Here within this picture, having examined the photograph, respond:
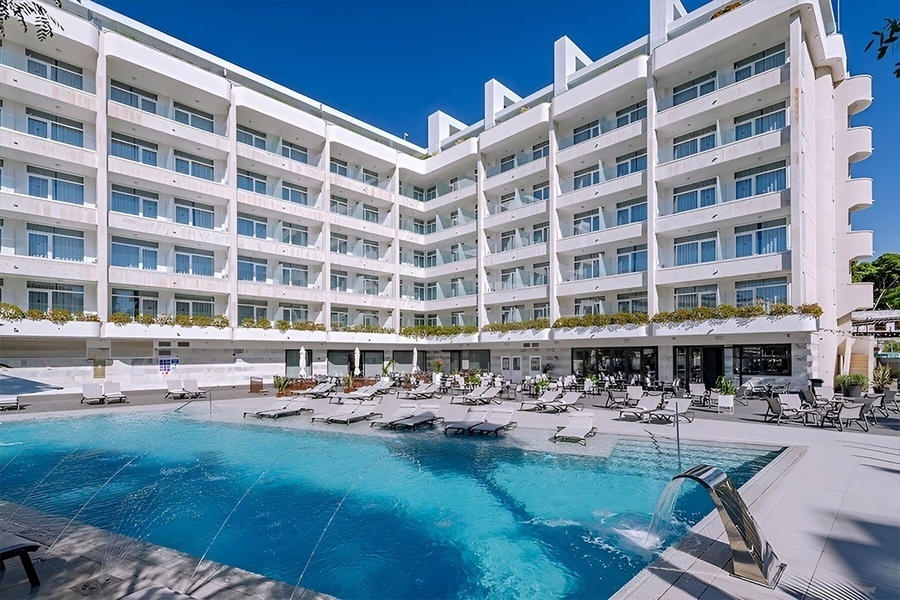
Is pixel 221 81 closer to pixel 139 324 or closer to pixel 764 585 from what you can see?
pixel 139 324

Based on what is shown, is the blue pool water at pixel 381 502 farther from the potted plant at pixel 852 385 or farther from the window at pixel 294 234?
the window at pixel 294 234

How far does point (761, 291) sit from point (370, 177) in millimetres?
27883

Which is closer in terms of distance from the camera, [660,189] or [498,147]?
[660,189]

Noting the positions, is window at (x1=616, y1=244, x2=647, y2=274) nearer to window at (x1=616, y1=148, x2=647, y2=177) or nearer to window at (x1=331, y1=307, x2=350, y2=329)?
window at (x1=616, y1=148, x2=647, y2=177)

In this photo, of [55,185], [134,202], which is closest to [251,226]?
[134,202]

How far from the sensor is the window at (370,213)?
37.4 m

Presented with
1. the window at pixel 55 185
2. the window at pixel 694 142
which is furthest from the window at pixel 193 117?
the window at pixel 694 142

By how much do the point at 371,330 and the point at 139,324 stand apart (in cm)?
1443

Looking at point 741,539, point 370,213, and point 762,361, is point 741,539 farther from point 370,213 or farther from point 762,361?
point 370,213

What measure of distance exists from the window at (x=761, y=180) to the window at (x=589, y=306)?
9290mm

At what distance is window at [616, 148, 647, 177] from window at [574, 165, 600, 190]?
4.46 ft

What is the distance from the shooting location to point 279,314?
31469 mm

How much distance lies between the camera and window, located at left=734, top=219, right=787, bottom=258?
21.9 meters

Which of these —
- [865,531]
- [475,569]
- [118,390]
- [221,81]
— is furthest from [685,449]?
[221,81]
